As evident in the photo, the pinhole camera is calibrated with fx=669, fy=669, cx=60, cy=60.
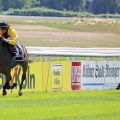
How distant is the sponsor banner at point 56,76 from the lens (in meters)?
23.0

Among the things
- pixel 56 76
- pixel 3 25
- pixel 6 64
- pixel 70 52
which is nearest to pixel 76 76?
pixel 56 76

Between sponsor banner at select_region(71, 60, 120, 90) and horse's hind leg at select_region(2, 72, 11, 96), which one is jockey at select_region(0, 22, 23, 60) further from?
sponsor banner at select_region(71, 60, 120, 90)

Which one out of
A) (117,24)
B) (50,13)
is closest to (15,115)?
(117,24)

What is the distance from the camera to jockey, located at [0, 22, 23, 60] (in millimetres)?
19578

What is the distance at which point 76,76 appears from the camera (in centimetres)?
2403

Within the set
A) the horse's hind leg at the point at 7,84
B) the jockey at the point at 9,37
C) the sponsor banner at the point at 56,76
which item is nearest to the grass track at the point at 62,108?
the horse's hind leg at the point at 7,84

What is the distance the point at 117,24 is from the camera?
267ft

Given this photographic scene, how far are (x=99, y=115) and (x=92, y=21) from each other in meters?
70.8

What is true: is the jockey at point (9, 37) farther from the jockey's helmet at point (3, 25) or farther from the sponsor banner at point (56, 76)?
the sponsor banner at point (56, 76)

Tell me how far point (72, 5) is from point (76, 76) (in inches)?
4536

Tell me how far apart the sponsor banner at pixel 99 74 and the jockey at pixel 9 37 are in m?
4.50

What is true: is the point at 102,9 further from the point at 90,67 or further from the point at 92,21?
the point at 90,67

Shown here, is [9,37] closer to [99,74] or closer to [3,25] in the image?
[3,25]

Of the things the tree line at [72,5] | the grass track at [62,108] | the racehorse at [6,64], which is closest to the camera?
the grass track at [62,108]
